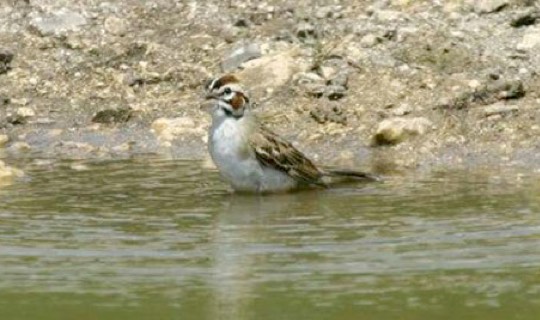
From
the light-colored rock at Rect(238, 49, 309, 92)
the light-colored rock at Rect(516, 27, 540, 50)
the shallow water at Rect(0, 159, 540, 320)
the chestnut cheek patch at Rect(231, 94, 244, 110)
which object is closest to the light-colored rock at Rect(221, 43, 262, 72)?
the light-colored rock at Rect(238, 49, 309, 92)

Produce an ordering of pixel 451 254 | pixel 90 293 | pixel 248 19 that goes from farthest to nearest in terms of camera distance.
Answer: pixel 248 19 → pixel 451 254 → pixel 90 293

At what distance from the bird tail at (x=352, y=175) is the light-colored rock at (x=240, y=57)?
8.83 feet

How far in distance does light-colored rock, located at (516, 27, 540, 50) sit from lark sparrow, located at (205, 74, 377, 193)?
2.49 m

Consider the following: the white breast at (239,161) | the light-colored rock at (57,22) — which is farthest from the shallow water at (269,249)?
the light-colored rock at (57,22)

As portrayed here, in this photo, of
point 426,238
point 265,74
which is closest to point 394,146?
point 265,74

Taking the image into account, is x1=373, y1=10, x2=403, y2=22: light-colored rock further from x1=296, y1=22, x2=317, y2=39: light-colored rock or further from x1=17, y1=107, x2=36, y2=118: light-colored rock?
x1=17, y1=107, x2=36, y2=118: light-colored rock

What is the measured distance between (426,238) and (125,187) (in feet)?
9.19

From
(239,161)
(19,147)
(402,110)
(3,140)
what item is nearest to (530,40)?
A: (402,110)

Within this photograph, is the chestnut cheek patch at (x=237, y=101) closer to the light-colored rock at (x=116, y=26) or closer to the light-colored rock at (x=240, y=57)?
the light-colored rock at (x=240, y=57)

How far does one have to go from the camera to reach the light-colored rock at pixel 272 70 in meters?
14.3

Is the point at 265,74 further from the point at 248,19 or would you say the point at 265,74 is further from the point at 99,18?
the point at 99,18

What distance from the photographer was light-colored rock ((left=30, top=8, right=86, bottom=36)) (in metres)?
15.4

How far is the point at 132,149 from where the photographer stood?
13602mm

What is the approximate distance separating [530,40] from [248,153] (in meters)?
3.06
